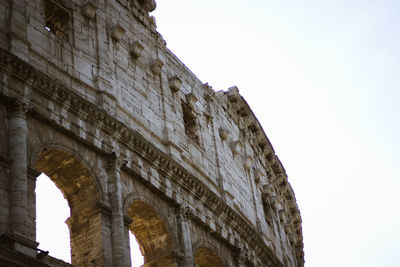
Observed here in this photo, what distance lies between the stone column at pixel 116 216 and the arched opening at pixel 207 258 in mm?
4780

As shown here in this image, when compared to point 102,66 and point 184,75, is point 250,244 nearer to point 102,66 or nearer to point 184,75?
point 184,75

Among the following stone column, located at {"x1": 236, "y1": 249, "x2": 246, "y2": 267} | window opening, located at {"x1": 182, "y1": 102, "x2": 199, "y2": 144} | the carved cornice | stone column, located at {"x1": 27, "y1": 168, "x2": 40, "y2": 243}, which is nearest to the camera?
stone column, located at {"x1": 27, "y1": 168, "x2": 40, "y2": 243}

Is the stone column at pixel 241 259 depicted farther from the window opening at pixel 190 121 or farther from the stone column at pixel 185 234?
the window opening at pixel 190 121

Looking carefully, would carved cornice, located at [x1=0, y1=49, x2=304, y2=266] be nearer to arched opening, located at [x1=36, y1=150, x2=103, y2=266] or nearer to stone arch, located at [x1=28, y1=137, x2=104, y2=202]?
stone arch, located at [x1=28, y1=137, x2=104, y2=202]

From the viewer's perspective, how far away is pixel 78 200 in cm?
1986

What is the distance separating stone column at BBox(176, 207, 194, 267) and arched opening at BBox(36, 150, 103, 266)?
3.54 m

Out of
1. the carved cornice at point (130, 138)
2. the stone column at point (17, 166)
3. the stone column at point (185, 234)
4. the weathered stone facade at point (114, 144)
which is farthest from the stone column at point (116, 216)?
the stone column at point (17, 166)

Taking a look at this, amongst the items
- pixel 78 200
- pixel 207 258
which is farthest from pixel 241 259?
pixel 78 200

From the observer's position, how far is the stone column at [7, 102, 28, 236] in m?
16.4

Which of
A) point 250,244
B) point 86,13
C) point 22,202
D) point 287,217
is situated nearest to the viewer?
point 22,202

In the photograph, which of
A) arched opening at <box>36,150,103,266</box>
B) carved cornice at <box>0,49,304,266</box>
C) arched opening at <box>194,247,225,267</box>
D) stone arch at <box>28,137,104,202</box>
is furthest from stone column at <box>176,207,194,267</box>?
arched opening at <box>36,150,103,266</box>

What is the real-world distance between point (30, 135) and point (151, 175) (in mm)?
4553

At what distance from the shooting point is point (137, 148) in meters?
21.8

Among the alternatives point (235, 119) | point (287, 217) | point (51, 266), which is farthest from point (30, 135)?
point (287, 217)
